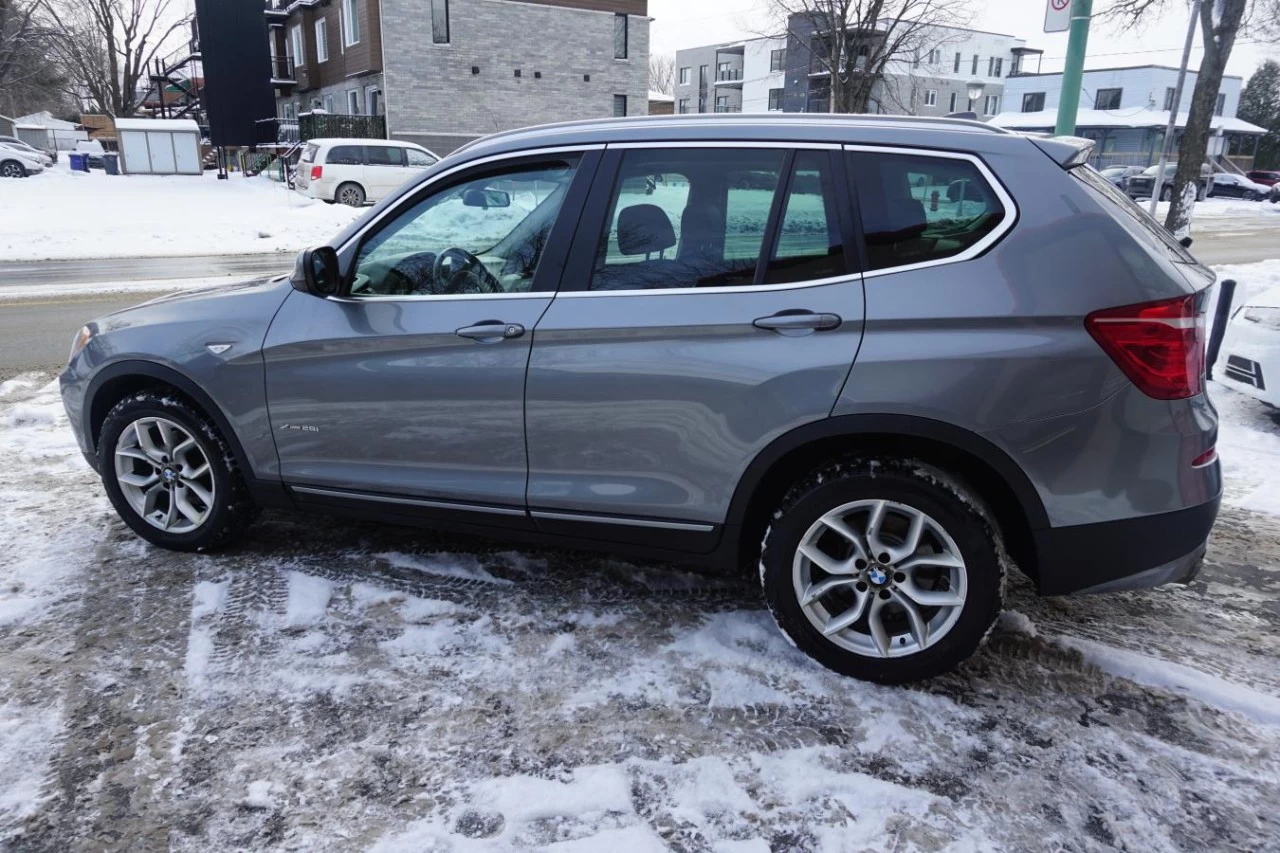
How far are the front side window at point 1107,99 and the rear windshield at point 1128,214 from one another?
66569mm

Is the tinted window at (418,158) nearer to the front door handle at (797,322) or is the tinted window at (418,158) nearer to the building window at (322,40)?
the building window at (322,40)

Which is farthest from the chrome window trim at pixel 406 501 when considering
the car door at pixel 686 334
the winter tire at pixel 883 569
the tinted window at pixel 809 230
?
the tinted window at pixel 809 230

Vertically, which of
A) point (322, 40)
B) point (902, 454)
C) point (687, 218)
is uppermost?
point (322, 40)

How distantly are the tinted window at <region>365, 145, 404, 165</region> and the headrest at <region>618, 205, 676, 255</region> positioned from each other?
2249cm

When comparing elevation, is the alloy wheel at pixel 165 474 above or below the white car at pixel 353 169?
below

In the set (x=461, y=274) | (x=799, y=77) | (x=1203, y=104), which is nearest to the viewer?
(x=461, y=274)

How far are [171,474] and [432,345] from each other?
1.54 m

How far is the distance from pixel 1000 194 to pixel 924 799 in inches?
72.9

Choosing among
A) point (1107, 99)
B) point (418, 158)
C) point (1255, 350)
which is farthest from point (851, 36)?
point (1107, 99)

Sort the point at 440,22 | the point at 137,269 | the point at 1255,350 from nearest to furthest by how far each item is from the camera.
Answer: the point at 1255,350, the point at 137,269, the point at 440,22

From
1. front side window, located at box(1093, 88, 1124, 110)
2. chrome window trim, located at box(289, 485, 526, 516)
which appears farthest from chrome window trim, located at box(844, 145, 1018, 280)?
front side window, located at box(1093, 88, 1124, 110)

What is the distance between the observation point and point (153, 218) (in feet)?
70.9

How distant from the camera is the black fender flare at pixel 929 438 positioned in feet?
9.15

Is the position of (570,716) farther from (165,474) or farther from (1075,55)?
(1075,55)
